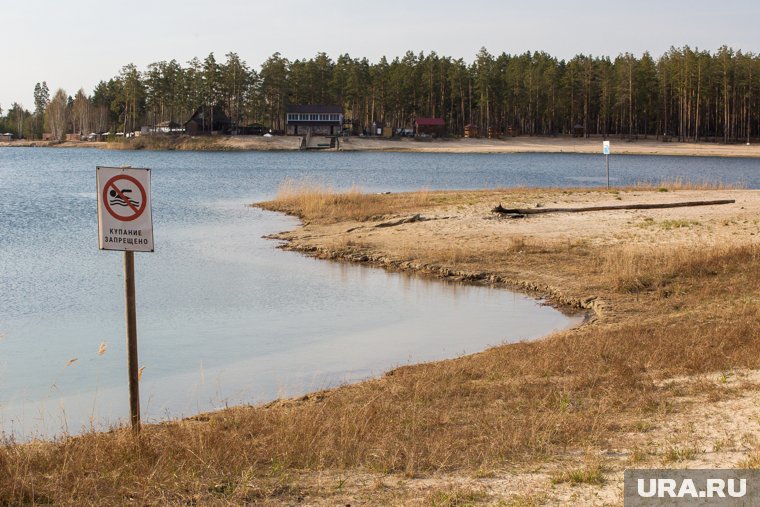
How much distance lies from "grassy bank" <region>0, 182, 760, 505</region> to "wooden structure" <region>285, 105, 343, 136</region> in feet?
459

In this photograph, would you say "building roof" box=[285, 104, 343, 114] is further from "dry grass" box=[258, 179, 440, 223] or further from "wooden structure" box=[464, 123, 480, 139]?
"dry grass" box=[258, 179, 440, 223]

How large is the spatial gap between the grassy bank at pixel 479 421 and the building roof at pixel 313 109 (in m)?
140

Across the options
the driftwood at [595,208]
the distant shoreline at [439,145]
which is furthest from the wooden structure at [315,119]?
the driftwood at [595,208]

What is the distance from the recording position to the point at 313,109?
16100 centimetres

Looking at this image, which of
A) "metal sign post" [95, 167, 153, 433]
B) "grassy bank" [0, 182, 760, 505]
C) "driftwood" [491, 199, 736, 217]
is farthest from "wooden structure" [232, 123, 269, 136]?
"metal sign post" [95, 167, 153, 433]

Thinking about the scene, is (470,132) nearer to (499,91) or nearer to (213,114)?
(499,91)

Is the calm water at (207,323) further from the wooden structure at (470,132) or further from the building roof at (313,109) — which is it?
the wooden structure at (470,132)

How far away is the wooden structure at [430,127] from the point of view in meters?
163

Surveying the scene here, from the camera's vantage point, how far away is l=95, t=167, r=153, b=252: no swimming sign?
948 cm

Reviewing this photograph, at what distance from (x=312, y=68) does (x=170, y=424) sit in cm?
16591

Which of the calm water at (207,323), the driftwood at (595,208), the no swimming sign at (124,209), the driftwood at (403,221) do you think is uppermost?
the no swimming sign at (124,209)

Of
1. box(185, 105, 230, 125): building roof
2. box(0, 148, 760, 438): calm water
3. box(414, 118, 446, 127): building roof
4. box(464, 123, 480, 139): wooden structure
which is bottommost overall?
box(0, 148, 760, 438): calm water

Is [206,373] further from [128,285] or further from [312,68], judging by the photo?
[312,68]

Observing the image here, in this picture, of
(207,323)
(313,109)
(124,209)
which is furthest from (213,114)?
(124,209)
